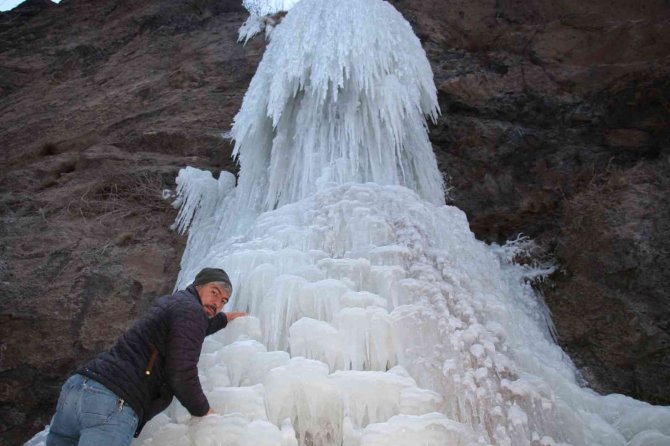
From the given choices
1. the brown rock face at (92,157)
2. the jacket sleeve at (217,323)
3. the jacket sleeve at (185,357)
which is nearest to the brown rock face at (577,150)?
the brown rock face at (92,157)

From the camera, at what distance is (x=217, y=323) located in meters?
2.98

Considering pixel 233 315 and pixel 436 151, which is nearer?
pixel 233 315

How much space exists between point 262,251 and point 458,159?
4132mm

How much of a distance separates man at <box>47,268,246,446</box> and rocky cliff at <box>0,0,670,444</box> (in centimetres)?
301

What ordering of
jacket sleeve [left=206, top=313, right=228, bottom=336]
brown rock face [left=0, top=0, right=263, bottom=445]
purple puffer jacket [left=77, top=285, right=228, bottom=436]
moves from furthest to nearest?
brown rock face [left=0, top=0, right=263, bottom=445] → jacket sleeve [left=206, top=313, right=228, bottom=336] → purple puffer jacket [left=77, top=285, right=228, bottom=436]

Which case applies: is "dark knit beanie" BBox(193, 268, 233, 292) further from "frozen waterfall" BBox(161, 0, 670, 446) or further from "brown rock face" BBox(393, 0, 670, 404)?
"brown rock face" BBox(393, 0, 670, 404)

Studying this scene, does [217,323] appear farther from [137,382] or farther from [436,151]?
[436,151]

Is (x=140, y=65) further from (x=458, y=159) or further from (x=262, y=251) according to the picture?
(x=262, y=251)

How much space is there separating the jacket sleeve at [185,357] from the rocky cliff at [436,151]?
3.08 meters

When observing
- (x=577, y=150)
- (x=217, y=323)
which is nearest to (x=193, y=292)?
(x=217, y=323)

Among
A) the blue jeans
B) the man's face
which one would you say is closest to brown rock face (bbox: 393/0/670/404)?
the man's face

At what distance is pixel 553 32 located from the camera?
7.63m

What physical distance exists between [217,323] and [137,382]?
70 centimetres

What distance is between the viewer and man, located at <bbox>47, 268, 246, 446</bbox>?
2215mm
